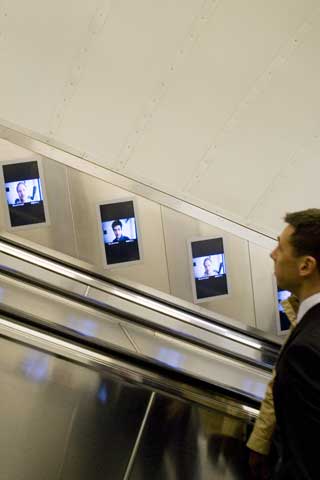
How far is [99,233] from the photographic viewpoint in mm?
4359

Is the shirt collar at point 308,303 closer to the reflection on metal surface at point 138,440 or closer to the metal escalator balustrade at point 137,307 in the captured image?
the reflection on metal surface at point 138,440

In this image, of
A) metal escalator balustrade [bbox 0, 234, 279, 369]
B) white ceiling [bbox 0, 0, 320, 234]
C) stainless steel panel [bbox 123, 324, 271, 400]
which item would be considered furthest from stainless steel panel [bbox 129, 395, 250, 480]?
white ceiling [bbox 0, 0, 320, 234]

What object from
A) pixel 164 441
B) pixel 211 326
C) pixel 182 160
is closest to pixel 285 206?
pixel 182 160

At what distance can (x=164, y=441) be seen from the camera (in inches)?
88.8

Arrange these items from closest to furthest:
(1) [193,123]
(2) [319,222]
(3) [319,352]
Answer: (3) [319,352], (2) [319,222], (1) [193,123]

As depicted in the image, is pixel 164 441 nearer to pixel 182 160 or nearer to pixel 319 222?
pixel 319 222

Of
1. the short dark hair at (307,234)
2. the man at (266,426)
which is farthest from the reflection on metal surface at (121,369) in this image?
the short dark hair at (307,234)

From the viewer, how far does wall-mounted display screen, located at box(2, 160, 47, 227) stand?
4160 mm

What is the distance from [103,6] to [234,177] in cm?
168

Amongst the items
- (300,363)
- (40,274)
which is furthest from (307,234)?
(40,274)

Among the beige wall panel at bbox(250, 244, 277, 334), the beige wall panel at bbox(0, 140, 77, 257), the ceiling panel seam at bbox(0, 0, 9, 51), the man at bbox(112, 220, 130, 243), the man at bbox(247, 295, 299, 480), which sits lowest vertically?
the beige wall panel at bbox(250, 244, 277, 334)

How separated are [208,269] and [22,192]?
4.75ft

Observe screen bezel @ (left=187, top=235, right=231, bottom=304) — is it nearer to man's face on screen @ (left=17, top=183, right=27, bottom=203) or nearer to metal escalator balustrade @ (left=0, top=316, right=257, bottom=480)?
man's face on screen @ (left=17, top=183, right=27, bottom=203)

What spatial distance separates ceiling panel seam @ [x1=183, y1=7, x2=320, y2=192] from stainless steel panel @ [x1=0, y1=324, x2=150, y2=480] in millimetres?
3168
